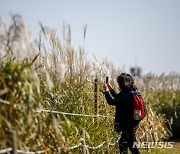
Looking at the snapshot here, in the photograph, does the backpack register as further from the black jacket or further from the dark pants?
the dark pants

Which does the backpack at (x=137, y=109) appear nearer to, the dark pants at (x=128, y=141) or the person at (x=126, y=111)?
the person at (x=126, y=111)

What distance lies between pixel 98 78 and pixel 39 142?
15.2 feet

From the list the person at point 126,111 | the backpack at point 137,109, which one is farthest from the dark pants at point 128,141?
the backpack at point 137,109

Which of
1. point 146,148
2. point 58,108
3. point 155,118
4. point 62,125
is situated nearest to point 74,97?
point 58,108

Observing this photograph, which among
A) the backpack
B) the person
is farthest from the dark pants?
the backpack

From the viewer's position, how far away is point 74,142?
22.7 ft

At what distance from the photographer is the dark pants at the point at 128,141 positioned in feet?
26.5

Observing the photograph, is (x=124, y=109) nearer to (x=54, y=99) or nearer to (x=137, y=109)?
(x=137, y=109)

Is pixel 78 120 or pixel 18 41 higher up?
pixel 18 41

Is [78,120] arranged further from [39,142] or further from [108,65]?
[108,65]

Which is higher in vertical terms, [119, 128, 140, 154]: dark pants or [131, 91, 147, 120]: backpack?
[131, 91, 147, 120]: backpack

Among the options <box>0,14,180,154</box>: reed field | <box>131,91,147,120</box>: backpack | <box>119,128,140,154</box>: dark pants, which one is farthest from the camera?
<box>119,128,140,154</box>: dark pants

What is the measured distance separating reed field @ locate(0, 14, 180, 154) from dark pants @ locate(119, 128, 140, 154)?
224 millimetres

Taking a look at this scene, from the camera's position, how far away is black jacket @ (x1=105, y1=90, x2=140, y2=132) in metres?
7.96
